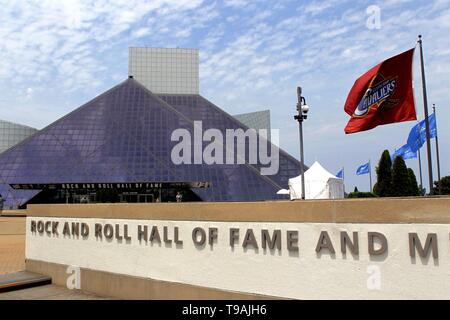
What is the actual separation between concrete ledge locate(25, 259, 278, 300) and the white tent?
19497mm

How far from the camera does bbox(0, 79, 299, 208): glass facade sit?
44125 millimetres

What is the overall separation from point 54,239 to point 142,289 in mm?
3662

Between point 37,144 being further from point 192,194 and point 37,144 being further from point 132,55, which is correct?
point 132,55

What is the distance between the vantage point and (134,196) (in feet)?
157

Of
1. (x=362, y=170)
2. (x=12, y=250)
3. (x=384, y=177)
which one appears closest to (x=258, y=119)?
(x=362, y=170)

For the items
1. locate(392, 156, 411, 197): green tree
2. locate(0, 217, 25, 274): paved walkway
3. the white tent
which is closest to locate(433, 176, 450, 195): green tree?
the white tent

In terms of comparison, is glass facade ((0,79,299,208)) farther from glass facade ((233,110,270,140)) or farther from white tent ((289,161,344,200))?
glass facade ((233,110,270,140))

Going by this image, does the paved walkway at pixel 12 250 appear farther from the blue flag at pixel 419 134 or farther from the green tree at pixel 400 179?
the green tree at pixel 400 179

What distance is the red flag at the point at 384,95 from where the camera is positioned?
383 inches

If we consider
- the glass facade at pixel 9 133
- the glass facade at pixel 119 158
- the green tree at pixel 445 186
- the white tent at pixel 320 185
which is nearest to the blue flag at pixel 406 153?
the white tent at pixel 320 185

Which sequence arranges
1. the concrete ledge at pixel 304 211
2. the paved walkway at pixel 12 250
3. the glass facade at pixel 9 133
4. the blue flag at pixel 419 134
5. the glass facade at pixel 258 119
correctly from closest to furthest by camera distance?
1. the concrete ledge at pixel 304 211
2. the paved walkway at pixel 12 250
3. the blue flag at pixel 419 134
4. the glass facade at pixel 9 133
5. the glass facade at pixel 258 119

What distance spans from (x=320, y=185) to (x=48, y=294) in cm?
2136

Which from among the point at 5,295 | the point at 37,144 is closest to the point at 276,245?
the point at 5,295

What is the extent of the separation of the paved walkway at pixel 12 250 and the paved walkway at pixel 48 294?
2790 millimetres
